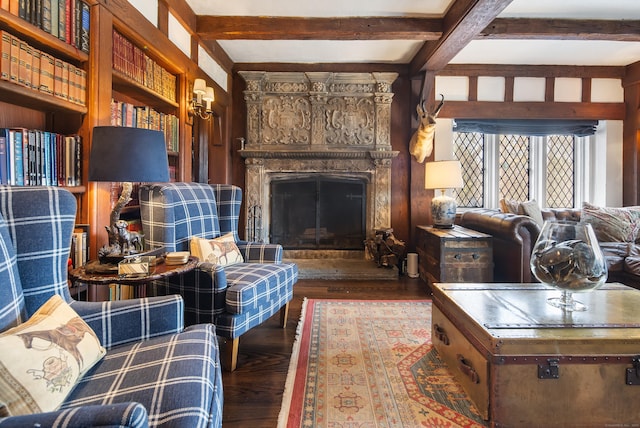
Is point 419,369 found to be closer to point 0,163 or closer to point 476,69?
point 0,163

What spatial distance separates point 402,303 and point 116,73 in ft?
8.45

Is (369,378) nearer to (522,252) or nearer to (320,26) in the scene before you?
(522,252)

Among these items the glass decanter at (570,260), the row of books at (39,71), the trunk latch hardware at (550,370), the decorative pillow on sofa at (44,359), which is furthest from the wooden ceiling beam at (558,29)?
the decorative pillow on sofa at (44,359)

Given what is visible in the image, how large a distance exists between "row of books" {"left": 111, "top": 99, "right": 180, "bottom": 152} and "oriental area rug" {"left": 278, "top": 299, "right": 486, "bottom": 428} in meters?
1.69

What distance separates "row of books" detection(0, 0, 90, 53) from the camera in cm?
144

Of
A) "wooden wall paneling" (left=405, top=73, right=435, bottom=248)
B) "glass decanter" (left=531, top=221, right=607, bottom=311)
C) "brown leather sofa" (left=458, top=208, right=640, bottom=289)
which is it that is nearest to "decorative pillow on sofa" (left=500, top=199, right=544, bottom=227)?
"brown leather sofa" (left=458, top=208, right=640, bottom=289)

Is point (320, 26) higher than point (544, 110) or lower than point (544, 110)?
higher

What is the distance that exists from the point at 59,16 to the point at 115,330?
146 cm

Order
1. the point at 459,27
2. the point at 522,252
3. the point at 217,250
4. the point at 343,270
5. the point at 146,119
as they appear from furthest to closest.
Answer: the point at 343,270
the point at 522,252
the point at 459,27
the point at 146,119
the point at 217,250

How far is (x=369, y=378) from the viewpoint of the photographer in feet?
5.71

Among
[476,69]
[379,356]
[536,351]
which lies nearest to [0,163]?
[379,356]

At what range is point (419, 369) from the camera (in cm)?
182

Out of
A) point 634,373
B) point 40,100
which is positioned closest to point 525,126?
point 634,373

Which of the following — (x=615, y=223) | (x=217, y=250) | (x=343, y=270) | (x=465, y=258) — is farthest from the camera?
(x=343, y=270)
